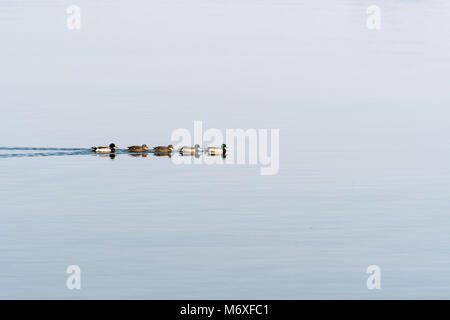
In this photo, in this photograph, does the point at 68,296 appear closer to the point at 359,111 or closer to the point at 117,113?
the point at 117,113

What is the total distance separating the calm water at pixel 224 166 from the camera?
72.8 ft

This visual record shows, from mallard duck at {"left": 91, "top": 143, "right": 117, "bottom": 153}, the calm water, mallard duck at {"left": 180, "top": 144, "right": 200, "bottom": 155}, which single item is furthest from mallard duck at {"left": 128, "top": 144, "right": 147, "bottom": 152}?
mallard duck at {"left": 180, "top": 144, "right": 200, "bottom": 155}

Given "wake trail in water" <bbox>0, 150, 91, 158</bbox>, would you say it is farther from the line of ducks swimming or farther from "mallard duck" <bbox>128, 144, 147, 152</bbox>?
"mallard duck" <bbox>128, 144, 147, 152</bbox>

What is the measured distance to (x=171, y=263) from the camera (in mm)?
22484

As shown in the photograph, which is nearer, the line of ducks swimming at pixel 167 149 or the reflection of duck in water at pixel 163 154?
the line of ducks swimming at pixel 167 149

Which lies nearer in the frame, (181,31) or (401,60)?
(401,60)

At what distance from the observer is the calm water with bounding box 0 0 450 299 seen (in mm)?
22188

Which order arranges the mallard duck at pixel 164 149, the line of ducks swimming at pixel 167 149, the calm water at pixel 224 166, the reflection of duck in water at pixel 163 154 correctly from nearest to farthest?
the calm water at pixel 224 166 → the line of ducks swimming at pixel 167 149 → the mallard duck at pixel 164 149 → the reflection of duck in water at pixel 163 154

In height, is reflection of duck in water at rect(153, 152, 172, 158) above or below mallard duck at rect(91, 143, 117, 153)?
below

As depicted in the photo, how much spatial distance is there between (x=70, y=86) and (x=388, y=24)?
87.7ft

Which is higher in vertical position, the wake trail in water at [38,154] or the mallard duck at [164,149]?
the mallard duck at [164,149]

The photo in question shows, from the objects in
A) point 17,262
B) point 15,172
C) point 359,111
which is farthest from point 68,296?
point 359,111

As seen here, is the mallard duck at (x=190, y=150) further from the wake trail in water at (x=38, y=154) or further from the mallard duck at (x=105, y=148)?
the wake trail in water at (x=38, y=154)

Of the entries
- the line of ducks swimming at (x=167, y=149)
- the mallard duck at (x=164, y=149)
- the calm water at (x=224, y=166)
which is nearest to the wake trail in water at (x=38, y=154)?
the calm water at (x=224, y=166)
